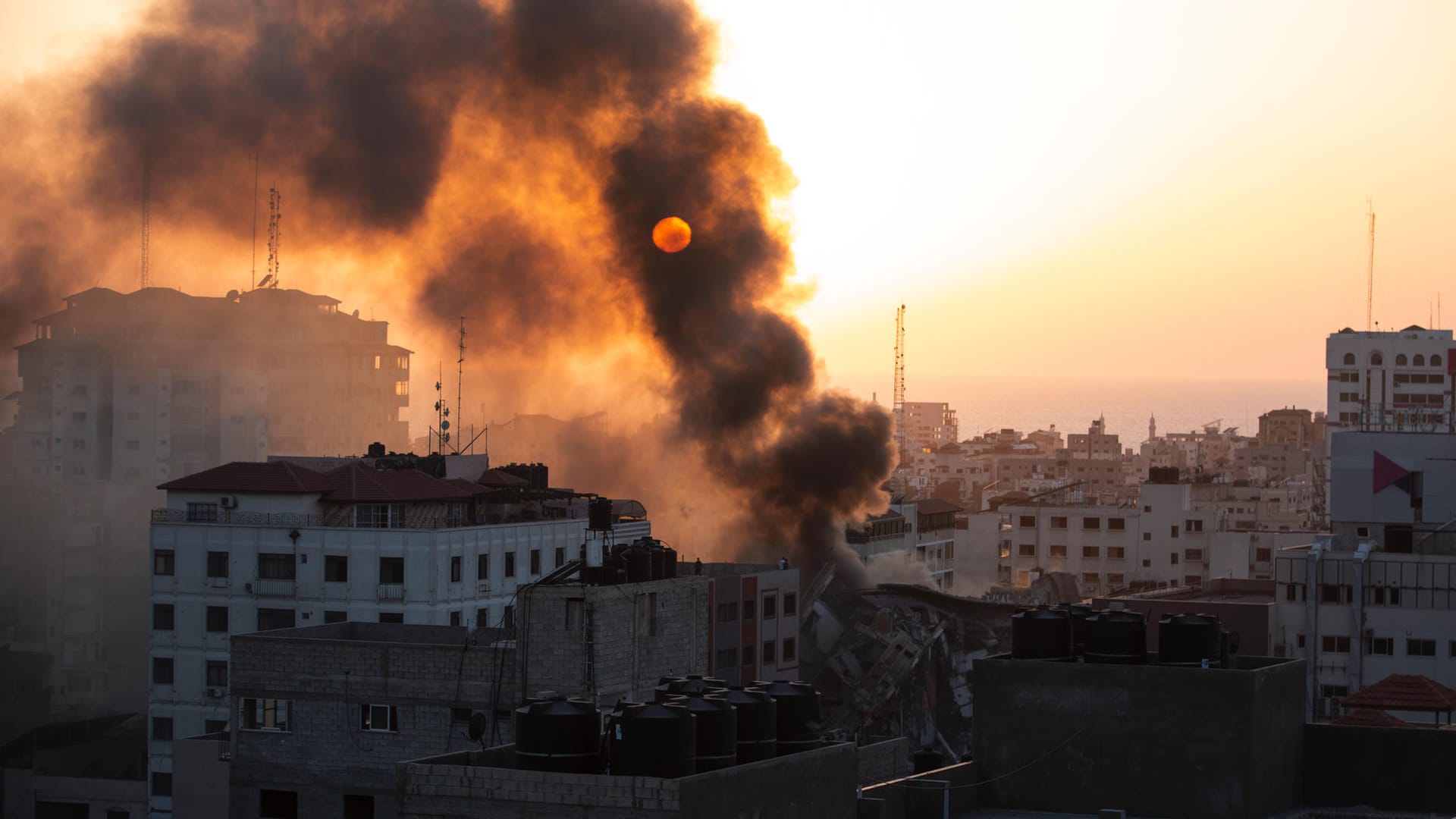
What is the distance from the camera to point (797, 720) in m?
25.0

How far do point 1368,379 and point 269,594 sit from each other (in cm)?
10469

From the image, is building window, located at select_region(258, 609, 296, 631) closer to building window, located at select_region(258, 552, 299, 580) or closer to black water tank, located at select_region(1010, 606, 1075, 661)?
building window, located at select_region(258, 552, 299, 580)

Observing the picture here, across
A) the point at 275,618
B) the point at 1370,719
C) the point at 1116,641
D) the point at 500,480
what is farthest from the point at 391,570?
the point at 1116,641

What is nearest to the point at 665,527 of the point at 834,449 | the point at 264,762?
the point at 834,449

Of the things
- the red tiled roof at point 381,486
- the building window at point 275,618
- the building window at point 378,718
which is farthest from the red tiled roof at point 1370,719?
the building window at point 275,618

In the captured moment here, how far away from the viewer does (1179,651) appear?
1016 inches

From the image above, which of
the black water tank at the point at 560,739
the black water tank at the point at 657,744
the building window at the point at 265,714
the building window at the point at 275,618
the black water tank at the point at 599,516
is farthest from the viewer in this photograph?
the building window at the point at 275,618

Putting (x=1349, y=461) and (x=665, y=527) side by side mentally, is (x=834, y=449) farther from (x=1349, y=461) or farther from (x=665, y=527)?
(x=1349, y=461)

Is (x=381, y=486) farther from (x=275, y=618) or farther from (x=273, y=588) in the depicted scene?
(x=275, y=618)

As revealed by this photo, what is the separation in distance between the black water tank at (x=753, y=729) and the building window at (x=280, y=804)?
20.4 m

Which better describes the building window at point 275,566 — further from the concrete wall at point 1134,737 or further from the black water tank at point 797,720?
the concrete wall at point 1134,737

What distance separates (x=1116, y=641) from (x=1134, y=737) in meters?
1.53

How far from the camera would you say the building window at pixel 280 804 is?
42062 mm

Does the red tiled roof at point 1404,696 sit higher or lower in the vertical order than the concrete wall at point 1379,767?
lower
